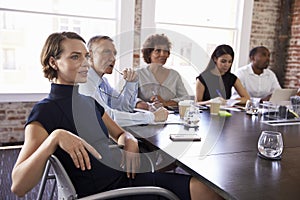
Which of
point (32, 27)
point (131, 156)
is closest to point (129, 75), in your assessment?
point (131, 156)

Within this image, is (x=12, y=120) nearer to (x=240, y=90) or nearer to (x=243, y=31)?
(x=240, y=90)

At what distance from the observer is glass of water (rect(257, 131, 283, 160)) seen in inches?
53.4

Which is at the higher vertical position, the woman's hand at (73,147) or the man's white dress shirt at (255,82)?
the man's white dress shirt at (255,82)

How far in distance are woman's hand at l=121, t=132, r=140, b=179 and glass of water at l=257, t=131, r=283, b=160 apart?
0.64 meters

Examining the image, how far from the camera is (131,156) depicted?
5.19ft

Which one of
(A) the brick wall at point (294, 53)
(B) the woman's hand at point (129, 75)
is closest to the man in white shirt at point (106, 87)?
(B) the woman's hand at point (129, 75)

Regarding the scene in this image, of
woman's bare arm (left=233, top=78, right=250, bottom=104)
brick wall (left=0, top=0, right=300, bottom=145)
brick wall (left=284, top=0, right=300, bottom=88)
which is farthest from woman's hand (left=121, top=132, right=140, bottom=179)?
brick wall (left=284, top=0, right=300, bottom=88)

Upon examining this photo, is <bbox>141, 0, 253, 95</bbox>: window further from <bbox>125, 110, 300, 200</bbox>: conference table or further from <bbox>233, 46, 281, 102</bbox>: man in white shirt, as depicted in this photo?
<bbox>125, 110, 300, 200</bbox>: conference table

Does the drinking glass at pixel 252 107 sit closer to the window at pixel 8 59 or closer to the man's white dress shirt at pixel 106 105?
the man's white dress shirt at pixel 106 105

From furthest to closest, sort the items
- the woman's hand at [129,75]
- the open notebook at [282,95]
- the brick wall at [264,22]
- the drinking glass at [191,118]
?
the brick wall at [264,22], the open notebook at [282,95], the woman's hand at [129,75], the drinking glass at [191,118]

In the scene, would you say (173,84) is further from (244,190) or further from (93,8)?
(244,190)

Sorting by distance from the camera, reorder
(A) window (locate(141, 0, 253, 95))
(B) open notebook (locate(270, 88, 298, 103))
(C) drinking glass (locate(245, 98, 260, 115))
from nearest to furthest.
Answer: (C) drinking glass (locate(245, 98, 260, 115)) → (B) open notebook (locate(270, 88, 298, 103)) → (A) window (locate(141, 0, 253, 95))

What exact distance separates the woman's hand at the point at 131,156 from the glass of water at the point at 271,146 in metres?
0.64

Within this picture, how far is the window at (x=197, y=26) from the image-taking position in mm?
4425
